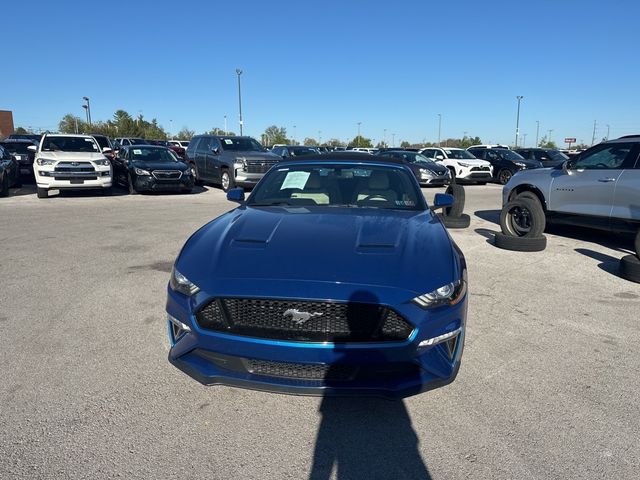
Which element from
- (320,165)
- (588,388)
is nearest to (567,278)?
(588,388)

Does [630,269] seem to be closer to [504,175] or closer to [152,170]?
[152,170]

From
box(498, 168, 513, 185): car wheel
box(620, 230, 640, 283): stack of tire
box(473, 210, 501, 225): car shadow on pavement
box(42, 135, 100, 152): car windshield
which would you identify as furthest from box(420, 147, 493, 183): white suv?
box(620, 230, 640, 283): stack of tire

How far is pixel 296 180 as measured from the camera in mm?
4586

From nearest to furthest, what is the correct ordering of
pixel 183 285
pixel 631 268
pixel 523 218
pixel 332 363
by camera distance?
pixel 332 363 < pixel 183 285 < pixel 631 268 < pixel 523 218

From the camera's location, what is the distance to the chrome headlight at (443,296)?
263 centimetres

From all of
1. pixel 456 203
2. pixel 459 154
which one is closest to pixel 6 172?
pixel 456 203

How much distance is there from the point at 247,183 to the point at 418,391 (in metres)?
13.8

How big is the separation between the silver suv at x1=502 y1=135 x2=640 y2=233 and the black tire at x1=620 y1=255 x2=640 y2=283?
1.44m

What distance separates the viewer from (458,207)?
994 cm

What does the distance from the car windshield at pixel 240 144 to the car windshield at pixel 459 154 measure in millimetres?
10015

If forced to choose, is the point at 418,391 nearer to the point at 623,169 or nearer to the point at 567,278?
the point at 567,278

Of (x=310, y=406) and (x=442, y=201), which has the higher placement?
(x=442, y=201)

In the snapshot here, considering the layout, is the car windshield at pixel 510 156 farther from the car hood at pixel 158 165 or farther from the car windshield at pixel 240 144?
A: the car hood at pixel 158 165

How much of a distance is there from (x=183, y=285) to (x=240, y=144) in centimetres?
1476
